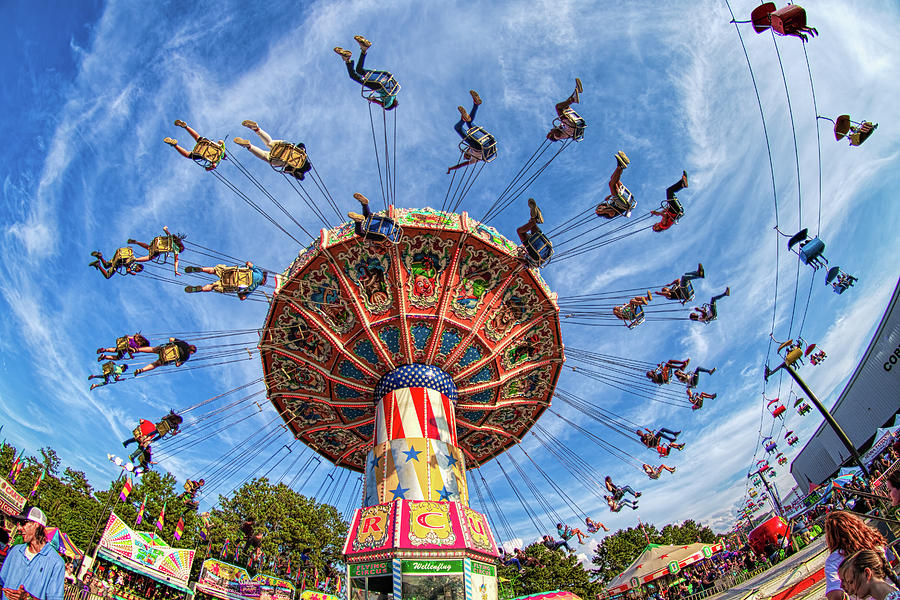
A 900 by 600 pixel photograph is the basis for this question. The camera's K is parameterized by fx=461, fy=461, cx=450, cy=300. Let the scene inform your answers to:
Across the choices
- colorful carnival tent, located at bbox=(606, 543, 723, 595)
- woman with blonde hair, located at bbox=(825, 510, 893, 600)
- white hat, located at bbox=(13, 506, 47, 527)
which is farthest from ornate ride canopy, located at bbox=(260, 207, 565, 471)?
colorful carnival tent, located at bbox=(606, 543, 723, 595)

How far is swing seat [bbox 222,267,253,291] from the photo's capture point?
1314 cm

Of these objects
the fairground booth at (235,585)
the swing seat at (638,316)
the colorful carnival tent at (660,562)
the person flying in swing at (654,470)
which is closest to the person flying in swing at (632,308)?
the swing seat at (638,316)

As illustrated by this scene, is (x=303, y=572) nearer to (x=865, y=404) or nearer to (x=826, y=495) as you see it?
(x=826, y=495)

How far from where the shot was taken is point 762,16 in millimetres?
9305

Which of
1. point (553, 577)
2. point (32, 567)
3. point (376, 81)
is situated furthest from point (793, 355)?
point (553, 577)

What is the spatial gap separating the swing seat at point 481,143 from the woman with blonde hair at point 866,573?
33.7 ft

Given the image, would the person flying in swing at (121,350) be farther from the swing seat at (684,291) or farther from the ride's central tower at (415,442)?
the swing seat at (684,291)

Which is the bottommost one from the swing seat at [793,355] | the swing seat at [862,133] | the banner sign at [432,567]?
the banner sign at [432,567]

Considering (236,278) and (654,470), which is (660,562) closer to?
(654,470)

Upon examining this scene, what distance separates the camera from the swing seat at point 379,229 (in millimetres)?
12898

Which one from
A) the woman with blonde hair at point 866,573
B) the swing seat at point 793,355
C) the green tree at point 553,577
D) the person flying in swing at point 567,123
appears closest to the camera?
the woman with blonde hair at point 866,573

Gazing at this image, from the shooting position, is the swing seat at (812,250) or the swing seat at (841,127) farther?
the swing seat at (812,250)

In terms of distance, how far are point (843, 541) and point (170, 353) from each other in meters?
15.4

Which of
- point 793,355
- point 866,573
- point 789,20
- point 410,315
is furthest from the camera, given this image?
point 410,315
